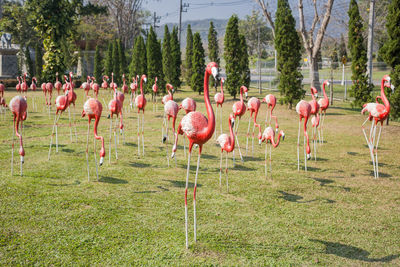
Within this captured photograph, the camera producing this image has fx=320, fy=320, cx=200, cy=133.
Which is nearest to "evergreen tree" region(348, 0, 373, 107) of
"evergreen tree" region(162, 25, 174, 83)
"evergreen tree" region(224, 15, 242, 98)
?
"evergreen tree" region(224, 15, 242, 98)

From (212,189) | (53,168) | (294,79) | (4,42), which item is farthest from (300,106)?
(4,42)

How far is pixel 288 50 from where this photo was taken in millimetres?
15992

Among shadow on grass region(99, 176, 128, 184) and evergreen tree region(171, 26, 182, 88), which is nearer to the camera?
shadow on grass region(99, 176, 128, 184)

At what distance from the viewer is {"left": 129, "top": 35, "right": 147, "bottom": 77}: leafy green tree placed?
81.3 feet

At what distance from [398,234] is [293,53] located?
12.8 metres

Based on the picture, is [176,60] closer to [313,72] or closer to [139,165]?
[313,72]

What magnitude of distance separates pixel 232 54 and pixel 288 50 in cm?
495

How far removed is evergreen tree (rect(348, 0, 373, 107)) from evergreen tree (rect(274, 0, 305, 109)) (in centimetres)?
248

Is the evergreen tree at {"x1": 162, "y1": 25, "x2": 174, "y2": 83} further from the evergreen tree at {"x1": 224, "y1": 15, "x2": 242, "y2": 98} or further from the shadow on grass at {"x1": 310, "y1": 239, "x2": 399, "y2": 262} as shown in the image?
the shadow on grass at {"x1": 310, "y1": 239, "x2": 399, "y2": 262}

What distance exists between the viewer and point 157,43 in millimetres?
23281

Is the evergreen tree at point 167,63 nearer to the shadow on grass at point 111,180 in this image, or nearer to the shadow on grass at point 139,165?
the shadow on grass at point 139,165

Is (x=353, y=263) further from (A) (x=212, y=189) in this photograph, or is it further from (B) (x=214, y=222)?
(A) (x=212, y=189)

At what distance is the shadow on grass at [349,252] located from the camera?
3.94 meters

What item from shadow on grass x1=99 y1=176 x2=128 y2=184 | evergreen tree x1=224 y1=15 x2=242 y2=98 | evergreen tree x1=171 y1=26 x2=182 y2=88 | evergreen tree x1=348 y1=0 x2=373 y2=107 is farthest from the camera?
evergreen tree x1=171 y1=26 x2=182 y2=88
